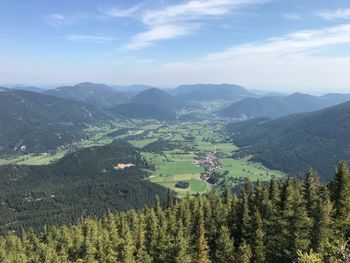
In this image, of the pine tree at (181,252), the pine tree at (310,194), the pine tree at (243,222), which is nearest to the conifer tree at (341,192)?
the pine tree at (310,194)

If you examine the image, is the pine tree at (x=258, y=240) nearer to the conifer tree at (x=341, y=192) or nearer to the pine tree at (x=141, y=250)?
the conifer tree at (x=341, y=192)

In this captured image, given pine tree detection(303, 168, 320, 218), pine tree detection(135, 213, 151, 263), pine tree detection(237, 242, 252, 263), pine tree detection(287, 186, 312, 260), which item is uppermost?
pine tree detection(303, 168, 320, 218)

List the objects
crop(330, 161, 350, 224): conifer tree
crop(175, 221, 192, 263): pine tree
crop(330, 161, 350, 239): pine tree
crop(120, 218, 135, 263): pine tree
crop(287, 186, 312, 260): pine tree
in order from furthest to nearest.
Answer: crop(120, 218, 135, 263): pine tree, crop(175, 221, 192, 263): pine tree, crop(330, 161, 350, 224): conifer tree, crop(330, 161, 350, 239): pine tree, crop(287, 186, 312, 260): pine tree

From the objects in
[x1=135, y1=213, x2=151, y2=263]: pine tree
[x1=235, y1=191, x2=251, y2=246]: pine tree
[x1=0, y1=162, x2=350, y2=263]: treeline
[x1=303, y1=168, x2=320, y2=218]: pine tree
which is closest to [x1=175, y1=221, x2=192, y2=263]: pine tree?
[x1=0, y1=162, x2=350, y2=263]: treeline

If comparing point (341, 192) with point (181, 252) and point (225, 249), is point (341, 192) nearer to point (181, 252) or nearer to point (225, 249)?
point (225, 249)

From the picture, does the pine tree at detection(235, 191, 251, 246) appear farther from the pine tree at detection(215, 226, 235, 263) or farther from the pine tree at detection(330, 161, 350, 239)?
the pine tree at detection(330, 161, 350, 239)

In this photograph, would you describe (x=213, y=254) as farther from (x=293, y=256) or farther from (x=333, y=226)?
(x=333, y=226)

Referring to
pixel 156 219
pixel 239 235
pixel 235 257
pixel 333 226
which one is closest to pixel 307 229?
pixel 333 226

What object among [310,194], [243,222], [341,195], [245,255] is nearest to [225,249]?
[243,222]
